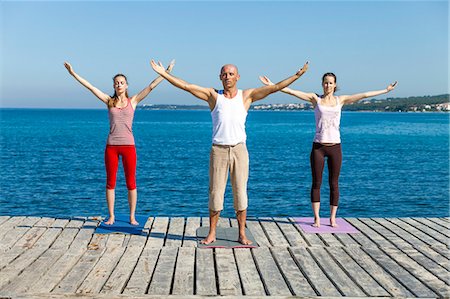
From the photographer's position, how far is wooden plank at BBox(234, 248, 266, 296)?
5848 mm

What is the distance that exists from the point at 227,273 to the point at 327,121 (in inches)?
123

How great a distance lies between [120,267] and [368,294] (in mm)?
2746

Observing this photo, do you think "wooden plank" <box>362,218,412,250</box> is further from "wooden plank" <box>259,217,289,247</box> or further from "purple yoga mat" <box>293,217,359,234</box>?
"wooden plank" <box>259,217,289,247</box>

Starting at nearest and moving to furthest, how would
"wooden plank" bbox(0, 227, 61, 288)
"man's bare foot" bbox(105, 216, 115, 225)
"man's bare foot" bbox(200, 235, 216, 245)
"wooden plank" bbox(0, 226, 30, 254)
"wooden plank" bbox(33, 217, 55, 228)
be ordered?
"wooden plank" bbox(0, 227, 61, 288), "wooden plank" bbox(0, 226, 30, 254), "man's bare foot" bbox(200, 235, 216, 245), "man's bare foot" bbox(105, 216, 115, 225), "wooden plank" bbox(33, 217, 55, 228)

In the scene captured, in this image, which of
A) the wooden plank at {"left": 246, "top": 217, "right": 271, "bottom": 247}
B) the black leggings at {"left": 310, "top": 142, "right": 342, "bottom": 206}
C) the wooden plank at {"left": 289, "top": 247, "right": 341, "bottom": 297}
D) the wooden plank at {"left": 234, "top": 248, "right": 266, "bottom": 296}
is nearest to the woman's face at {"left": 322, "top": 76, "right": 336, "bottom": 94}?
the black leggings at {"left": 310, "top": 142, "right": 342, "bottom": 206}

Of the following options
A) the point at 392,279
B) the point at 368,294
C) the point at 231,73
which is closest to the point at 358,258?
the point at 392,279

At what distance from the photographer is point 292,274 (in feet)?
21.0

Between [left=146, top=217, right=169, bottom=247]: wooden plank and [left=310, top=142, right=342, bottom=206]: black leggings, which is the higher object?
[left=310, top=142, right=342, bottom=206]: black leggings

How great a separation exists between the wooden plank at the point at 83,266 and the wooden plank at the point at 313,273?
7.93 feet

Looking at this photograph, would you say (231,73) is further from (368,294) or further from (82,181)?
(82,181)

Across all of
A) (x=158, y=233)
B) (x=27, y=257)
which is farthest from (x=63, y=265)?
(x=158, y=233)

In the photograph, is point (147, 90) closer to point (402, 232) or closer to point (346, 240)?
point (346, 240)

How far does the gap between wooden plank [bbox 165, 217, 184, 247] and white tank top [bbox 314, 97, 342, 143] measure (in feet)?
8.11

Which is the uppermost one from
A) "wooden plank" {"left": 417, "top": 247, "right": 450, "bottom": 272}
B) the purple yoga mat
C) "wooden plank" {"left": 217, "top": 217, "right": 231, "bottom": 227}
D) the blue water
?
"wooden plank" {"left": 217, "top": 217, "right": 231, "bottom": 227}
